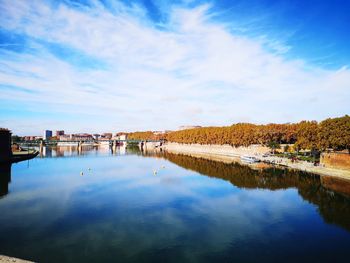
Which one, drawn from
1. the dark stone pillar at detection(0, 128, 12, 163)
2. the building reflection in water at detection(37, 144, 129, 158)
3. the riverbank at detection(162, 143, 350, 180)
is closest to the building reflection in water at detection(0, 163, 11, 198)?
the dark stone pillar at detection(0, 128, 12, 163)

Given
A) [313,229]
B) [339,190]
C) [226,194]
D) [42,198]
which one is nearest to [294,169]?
[339,190]

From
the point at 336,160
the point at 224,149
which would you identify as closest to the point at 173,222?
the point at 336,160

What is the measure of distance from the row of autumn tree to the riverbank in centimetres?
216

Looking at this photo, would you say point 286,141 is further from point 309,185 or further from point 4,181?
point 4,181

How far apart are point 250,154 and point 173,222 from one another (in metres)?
71.0

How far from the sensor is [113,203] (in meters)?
32.6

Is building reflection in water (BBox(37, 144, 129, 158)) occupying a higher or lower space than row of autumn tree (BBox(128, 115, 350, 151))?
lower

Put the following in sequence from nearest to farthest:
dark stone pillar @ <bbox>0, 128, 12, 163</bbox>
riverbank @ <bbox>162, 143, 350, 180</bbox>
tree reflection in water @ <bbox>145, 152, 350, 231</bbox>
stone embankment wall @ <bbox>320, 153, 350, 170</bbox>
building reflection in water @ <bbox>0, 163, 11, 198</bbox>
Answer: tree reflection in water @ <bbox>145, 152, 350, 231</bbox> → building reflection in water @ <bbox>0, 163, 11, 198</bbox> → stone embankment wall @ <bbox>320, 153, 350, 170</bbox> → riverbank @ <bbox>162, 143, 350, 180</bbox> → dark stone pillar @ <bbox>0, 128, 12, 163</bbox>

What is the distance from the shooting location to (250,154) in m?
92.9

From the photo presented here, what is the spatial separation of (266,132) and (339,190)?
5434cm

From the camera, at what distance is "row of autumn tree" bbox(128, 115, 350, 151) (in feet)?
166

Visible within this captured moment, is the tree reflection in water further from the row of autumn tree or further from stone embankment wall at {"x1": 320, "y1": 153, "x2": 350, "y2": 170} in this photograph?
the row of autumn tree

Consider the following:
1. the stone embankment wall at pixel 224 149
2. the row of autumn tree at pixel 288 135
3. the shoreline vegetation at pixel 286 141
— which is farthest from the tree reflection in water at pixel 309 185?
the stone embankment wall at pixel 224 149

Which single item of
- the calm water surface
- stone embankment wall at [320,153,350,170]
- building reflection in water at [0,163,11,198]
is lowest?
the calm water surface
